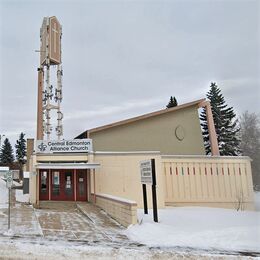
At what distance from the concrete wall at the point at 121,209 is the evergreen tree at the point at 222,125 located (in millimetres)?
26031

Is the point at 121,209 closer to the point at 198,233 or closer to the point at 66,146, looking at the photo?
the point at 198,233

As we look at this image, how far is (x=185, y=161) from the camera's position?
20188mm

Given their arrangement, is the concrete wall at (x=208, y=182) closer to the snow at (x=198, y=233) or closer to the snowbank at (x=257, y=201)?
the snowbank at (x=257, y=201)

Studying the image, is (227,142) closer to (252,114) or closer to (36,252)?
(252,114)

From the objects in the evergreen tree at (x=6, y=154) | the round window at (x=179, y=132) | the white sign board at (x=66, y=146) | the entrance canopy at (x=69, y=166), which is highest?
the evergreen tree at (x=6, y=154)

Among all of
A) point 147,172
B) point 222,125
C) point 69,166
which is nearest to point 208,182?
point 147,172

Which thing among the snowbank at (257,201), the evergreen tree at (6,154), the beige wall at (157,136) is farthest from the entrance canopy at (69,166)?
the evergreen tree at (6,154)

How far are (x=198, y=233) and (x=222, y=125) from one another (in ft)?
107

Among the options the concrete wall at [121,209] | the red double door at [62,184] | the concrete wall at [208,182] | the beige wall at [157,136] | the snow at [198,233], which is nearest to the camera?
the snow at [198,233]

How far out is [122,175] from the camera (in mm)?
19672

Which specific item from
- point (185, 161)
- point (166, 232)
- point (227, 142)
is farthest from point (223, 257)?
point (227, 142)

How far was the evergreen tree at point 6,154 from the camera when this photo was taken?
238 feet

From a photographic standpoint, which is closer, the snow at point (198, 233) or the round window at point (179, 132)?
the snow at point (198, 233)

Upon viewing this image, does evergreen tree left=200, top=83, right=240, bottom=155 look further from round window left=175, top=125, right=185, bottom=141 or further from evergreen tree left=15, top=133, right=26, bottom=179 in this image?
evergreen tree left=15, top=133, right=26, bottom=179
